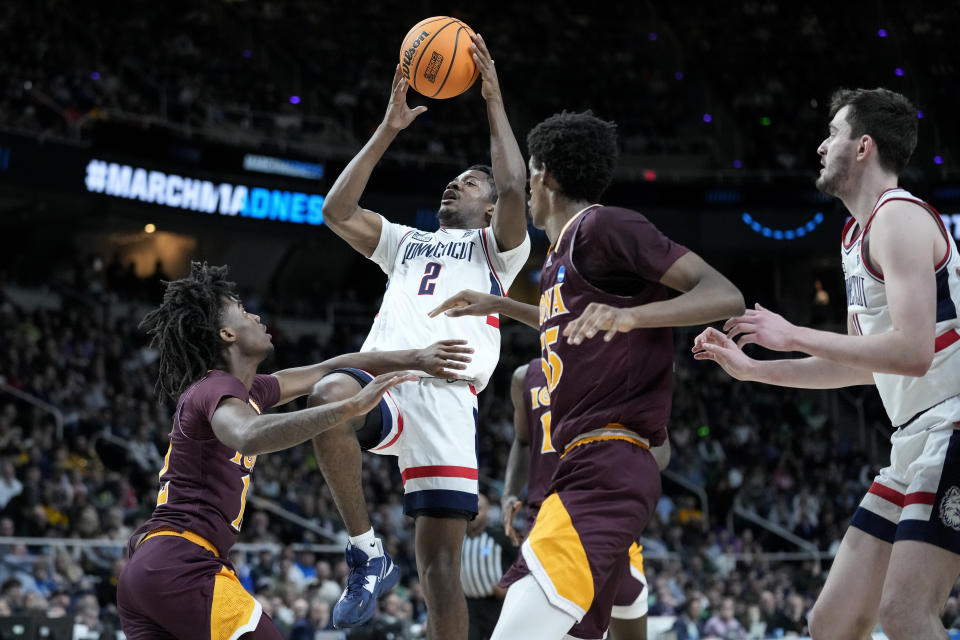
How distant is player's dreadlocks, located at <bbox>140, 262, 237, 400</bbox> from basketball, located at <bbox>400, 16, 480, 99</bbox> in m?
1.63

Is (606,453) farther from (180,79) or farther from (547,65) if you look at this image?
(547,65)

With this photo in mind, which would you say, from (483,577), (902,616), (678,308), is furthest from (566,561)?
(483,577)

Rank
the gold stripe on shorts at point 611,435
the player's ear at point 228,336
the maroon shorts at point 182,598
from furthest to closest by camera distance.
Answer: the player's ear at point 228,336 → the maroon shorts at point 182,598 → the gold stripe on shorts at point 611,435

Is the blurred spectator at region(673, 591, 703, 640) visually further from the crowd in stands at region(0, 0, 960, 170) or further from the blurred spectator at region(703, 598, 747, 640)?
the crowd in stands at region(0, 0, 960, 170)

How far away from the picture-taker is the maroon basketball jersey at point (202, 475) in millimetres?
4496

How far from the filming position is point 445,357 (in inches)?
191

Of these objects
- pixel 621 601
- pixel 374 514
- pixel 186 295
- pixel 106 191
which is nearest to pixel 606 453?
pixel 186 295

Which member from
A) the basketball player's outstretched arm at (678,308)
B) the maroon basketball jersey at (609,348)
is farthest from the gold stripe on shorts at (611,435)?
the basketball player's outstretched arm at (678,308)

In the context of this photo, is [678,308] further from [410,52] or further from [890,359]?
[410,52]

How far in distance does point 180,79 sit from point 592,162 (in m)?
18.9

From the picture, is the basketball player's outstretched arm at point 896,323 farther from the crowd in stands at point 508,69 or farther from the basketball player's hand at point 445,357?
the crowd in stands at point 508,69

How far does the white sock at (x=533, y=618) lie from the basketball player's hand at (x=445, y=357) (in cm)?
138

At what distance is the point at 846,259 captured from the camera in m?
4.29

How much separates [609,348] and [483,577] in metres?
4.38
